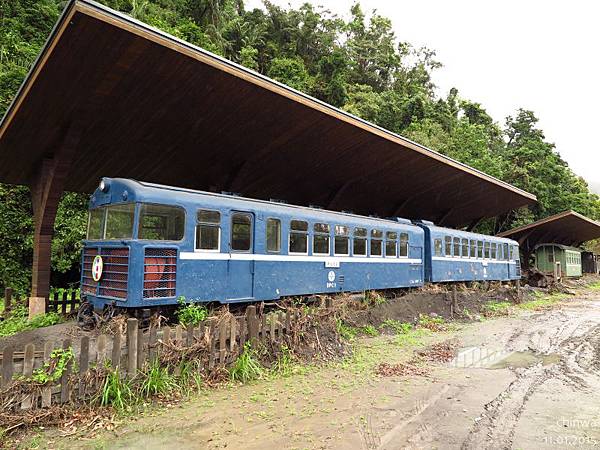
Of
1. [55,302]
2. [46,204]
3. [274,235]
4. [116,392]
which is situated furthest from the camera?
[55,302]

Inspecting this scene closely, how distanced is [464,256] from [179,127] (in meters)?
13.7

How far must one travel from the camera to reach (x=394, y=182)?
17.1 meters

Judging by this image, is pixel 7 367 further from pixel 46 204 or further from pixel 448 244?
pixel 448 244

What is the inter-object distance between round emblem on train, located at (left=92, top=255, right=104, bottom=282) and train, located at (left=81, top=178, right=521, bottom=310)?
0.06 feet

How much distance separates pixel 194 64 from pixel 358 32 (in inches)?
1864

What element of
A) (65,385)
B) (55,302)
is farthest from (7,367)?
(55,302)

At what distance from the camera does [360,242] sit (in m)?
12.6

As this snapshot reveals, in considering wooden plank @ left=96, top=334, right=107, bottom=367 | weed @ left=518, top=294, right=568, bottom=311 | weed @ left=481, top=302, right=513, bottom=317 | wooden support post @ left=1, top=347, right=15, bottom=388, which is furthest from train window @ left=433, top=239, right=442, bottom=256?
wooden support post @ left=1, top=347, right=15, bottom=388

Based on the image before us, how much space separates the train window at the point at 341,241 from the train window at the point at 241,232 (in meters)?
3.15

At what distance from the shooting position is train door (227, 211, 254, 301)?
8.77 metres

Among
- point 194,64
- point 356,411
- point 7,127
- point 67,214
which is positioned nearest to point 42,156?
point 7,127

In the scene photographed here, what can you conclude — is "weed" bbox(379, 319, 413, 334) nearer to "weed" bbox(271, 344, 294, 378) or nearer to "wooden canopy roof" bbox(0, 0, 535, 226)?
"weed" bbox(271, 344, 294, 378)

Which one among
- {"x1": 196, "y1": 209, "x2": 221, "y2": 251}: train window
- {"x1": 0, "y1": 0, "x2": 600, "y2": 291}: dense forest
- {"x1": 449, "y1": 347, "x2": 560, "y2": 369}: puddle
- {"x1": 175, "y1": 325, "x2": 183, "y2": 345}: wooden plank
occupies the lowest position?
{"x1": 449, "y1": 347, "x2": 560, "y2": 369}: puddle

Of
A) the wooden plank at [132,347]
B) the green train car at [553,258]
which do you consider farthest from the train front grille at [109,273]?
the green train car at [553,258]
